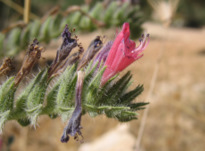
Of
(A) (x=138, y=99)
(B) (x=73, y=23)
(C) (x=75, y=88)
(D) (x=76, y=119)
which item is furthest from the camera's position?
(B) (x=73, y=23)

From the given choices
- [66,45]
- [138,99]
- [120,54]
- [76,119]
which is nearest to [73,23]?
[138,99]

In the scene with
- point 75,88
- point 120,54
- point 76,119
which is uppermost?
point 120,54

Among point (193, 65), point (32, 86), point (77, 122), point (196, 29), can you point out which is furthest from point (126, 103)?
point (196, 29)

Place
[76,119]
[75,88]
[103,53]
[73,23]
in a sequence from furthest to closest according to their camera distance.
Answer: [73,23]
[103,53]
[75,88]
[76,119]

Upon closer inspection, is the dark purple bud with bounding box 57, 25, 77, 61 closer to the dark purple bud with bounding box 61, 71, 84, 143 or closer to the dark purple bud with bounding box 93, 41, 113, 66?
the dark purple bud with bounding box 93, 41, 113, 66

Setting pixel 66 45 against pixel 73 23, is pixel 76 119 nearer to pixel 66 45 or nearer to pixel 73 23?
pixel 66 45

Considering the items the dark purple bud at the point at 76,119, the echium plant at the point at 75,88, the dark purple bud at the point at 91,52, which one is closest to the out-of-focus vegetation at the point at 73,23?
the dark purple bud at the point at 91,52

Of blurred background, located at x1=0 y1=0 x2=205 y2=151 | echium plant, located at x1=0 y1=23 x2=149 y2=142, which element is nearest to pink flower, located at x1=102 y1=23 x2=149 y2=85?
echium plant, located at x1=0 y1=23 x2=149 y2=142
